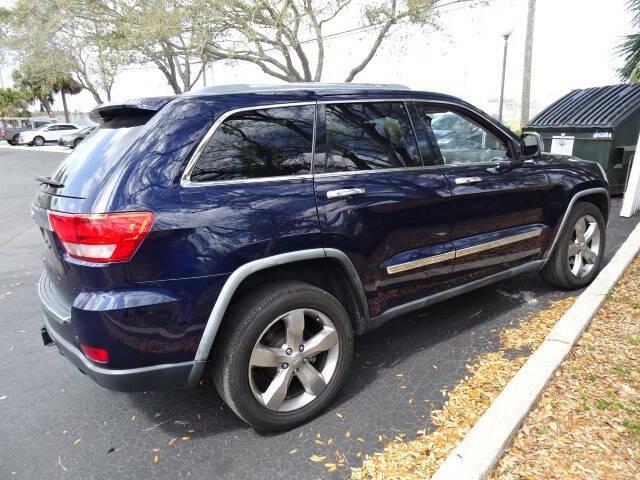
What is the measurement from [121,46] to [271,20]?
617 cm

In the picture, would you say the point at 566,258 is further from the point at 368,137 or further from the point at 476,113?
the point at 368,137

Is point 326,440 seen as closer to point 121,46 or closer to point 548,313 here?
point 548,313

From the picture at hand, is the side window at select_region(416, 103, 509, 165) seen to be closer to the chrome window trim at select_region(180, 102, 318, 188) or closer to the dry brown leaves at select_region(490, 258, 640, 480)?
the chrome window trim at select_region(180, 102, 318, 188)

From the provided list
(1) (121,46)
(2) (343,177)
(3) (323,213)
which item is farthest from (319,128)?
(1) (121,46)

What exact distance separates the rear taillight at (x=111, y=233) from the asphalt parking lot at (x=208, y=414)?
3.69ft

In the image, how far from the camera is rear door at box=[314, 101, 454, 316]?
8.57ft

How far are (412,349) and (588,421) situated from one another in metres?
1.25

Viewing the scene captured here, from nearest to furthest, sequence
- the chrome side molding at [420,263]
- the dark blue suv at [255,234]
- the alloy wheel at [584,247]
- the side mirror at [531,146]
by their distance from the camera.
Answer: the dark blue suv at [255,234] < the chrome side molding at [420,263] < the side mirror at [531,146] < the alloy wheel at [584,247]

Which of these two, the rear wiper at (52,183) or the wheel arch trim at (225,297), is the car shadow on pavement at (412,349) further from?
the rear wiper at (52,183)

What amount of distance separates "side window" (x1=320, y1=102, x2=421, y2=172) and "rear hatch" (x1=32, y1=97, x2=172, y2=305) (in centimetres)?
93

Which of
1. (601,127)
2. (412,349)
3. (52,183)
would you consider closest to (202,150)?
(52,183)

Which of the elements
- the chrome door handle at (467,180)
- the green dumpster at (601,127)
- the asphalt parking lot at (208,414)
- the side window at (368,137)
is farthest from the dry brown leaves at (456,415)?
the green dumpster at (601,127)

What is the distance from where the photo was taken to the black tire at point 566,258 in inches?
156

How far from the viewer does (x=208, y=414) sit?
2756 mm
